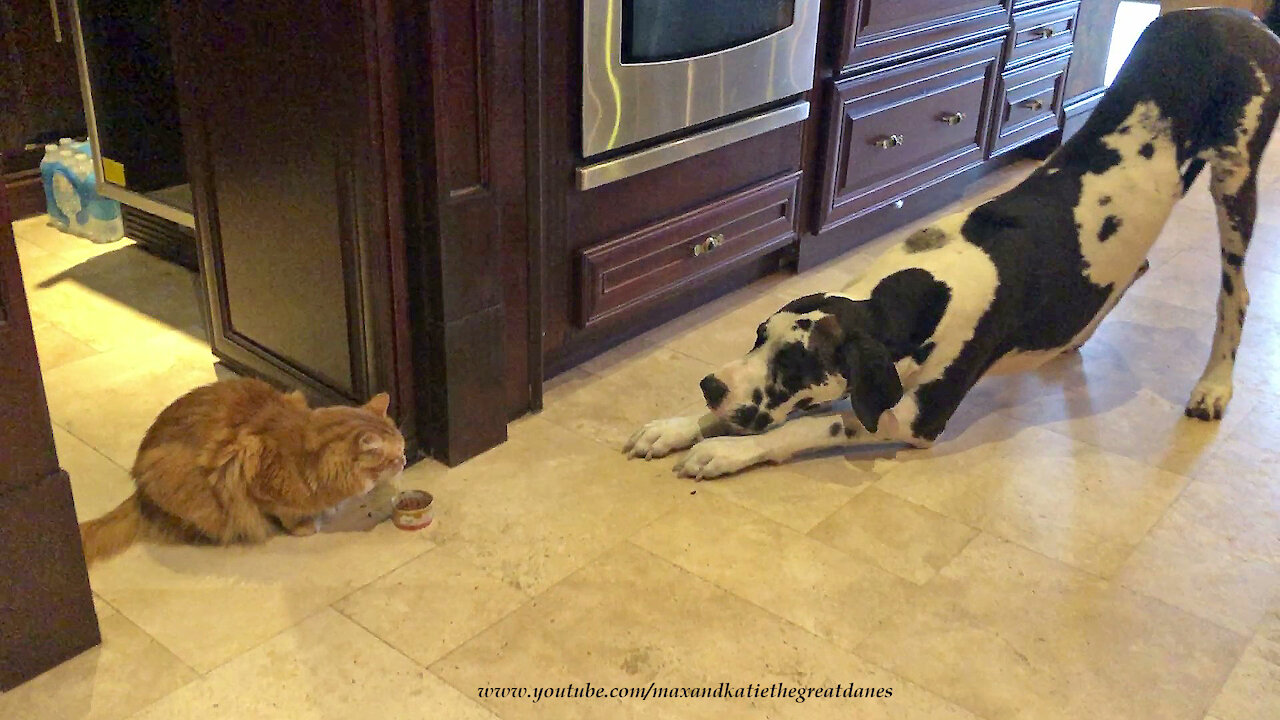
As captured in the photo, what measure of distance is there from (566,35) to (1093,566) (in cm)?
140

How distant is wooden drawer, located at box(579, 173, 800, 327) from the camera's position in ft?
7.86

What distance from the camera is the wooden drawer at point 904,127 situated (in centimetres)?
295

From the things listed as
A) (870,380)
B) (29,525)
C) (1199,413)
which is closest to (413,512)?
(29,525)

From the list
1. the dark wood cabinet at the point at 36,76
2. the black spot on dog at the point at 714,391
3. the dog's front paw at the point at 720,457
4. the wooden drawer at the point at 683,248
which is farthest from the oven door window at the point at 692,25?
the dark wood cabinet at the point at 36,76

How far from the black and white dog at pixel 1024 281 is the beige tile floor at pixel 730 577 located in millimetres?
115

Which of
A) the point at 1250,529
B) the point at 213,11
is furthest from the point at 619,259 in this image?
the point at 1250,529

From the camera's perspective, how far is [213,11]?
2.01 m

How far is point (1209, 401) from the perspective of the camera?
2.37 meters

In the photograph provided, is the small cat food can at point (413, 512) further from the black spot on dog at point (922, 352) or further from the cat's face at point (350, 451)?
the black spot on dog at point (922, 352)

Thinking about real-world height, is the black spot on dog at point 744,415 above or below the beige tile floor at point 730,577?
above

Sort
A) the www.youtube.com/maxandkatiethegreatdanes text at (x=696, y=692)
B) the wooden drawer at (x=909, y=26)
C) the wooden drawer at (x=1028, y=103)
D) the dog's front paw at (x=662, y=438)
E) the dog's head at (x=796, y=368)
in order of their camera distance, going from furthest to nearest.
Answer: the wooden drawer at (x=1028, y=103) → the wooden drawer at (x=909, y=26) → the dog's front paw at (x=662, y=438) → the dog's head at (x=796, y=368) → the www.youtube.com/maxandkatiethegreatdanes text at (x=696, y=692)

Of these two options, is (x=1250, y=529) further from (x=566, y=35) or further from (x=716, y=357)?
(x=566, y=35)

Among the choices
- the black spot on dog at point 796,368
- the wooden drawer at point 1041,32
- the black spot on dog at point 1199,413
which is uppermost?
the wooden drawer at point 1041,32

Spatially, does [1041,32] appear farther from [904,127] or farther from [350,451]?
[350,451]
